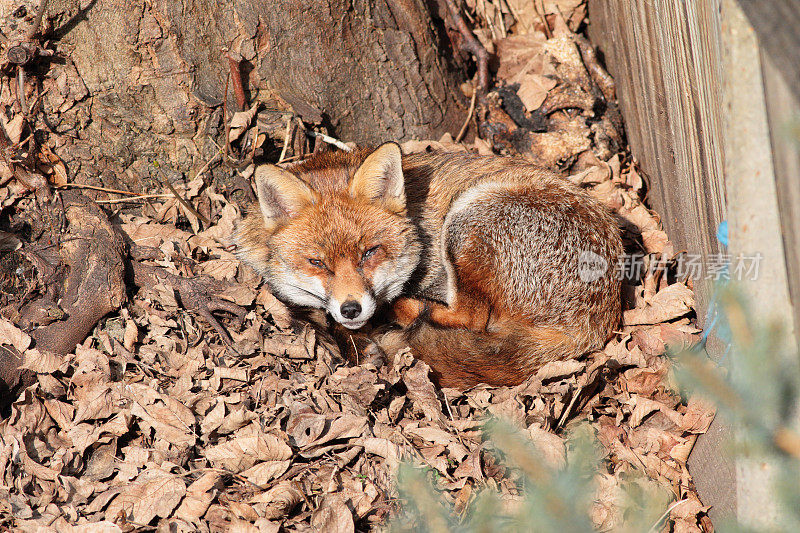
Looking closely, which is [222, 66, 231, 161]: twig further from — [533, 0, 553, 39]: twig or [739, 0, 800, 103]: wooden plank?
[739, 0, 800, 103]: wooden plank

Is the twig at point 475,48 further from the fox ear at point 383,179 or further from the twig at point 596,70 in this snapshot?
the fox ear at point 383,179

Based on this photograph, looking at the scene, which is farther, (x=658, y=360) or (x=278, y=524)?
(x=658, y=360)

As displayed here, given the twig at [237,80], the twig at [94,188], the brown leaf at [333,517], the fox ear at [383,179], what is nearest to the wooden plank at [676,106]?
the fox ear at [383,179]

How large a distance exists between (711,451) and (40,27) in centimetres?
464

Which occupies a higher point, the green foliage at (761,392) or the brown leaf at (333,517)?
the green foliage at (761,392)

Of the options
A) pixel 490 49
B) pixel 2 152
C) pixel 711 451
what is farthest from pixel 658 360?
pixel 2 152

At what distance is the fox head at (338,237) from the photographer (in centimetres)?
372

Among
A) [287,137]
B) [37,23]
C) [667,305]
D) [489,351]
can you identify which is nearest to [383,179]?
[287,137]

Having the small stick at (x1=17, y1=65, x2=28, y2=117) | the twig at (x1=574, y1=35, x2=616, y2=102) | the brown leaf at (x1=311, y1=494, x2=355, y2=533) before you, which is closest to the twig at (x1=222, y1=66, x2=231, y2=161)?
the small stick at (x1=17, y1=65, x2=28, y2=117)

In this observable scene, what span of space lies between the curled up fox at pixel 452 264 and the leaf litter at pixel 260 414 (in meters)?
0.17

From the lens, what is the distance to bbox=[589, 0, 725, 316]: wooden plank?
8.92 ft

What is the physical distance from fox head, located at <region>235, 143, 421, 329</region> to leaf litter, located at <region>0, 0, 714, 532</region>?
242 millimetres

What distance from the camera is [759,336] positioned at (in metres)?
1.20

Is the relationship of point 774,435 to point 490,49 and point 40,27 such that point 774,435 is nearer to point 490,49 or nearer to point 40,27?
point 40,27
